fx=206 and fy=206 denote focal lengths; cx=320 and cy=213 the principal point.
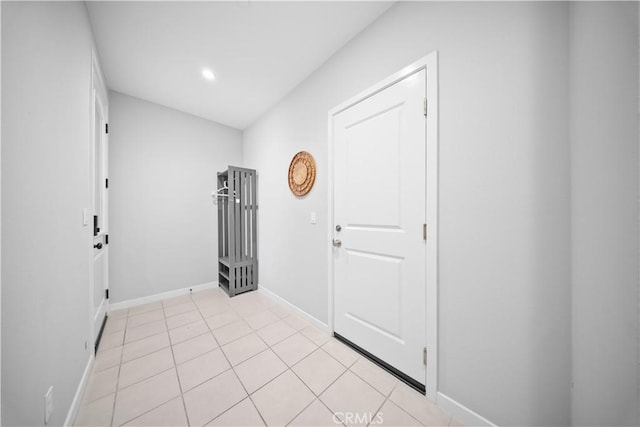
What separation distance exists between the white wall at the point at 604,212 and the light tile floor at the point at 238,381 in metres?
0.79

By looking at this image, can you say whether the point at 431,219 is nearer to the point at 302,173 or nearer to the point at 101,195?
the point at 302,173

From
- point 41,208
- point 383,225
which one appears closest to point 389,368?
point 383,225

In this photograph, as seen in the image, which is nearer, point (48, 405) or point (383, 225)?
point (48, 405)

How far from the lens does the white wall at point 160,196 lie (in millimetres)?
2518

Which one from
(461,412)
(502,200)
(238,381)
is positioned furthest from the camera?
(238,381)

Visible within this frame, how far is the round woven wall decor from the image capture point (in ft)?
7.02

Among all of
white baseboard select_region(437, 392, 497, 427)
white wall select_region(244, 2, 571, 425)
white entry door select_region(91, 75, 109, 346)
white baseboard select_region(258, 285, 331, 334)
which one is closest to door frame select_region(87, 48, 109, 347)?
white entry door select_region(91, 75, 109, 346)

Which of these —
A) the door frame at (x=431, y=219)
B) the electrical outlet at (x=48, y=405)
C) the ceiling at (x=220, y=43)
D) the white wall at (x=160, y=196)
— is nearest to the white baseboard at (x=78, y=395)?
the electrical outlet at (x=48, y=405)

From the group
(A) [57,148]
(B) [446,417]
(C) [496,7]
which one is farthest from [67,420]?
(C) [496,7]

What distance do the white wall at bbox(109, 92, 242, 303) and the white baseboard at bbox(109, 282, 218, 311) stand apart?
0.19 ft

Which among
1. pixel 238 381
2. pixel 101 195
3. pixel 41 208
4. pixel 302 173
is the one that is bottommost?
pixel 238 381

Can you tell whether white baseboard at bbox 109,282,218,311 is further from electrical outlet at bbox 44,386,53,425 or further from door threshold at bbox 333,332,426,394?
door threshold at bbox 333,332,426,394

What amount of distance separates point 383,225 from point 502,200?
686 millimetres

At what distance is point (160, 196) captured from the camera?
280 centimetres
